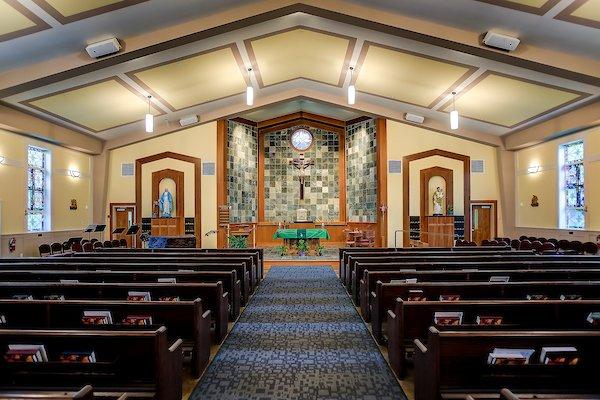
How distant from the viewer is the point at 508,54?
20.1 ft

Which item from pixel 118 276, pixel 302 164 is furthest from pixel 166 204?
pixel 118 276

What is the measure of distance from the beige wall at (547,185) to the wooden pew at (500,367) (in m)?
7.11

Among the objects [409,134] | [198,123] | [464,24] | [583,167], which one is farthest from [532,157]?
[198,123]

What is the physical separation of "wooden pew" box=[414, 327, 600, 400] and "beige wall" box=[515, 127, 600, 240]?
7.11 metres

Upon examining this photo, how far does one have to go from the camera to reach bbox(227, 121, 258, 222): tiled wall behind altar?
12531 mm

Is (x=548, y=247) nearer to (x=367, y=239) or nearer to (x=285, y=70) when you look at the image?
(x=367, y=239)

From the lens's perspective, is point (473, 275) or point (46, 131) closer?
point (473, 275)

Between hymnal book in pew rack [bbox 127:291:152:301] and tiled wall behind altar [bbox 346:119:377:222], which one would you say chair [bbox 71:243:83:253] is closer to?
hymnal book in pew rack [bbox 127:291:152:301]

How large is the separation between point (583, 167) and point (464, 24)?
445 centimetres

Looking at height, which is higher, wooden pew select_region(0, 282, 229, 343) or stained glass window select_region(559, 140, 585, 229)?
stained glass window select_region(559, 140, 585, 229)

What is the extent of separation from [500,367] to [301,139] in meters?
12.8

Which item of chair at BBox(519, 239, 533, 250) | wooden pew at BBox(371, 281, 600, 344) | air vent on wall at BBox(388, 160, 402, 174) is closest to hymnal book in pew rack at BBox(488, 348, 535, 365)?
wooden pew at BBox(371, 281, 600, 344)

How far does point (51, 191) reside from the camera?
9422mm

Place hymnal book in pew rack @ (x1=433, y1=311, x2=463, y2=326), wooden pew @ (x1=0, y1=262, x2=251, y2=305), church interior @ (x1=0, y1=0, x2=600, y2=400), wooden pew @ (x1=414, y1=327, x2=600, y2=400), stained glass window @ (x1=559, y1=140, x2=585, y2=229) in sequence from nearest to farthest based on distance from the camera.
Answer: wooden pew @ (x1=414, y1=327, x2=600, y2=400), church interior @ (x1=0, y1=0, x2=600, y2=400), hymnal book in pew rack @ (x1=433, y1=311, x2=463, y2=326), wooden pew @ (x1=0, y1=262, x2=251, y2=305), stained glass window @ (x1=559, y1=140, x2=585, y2=229)
